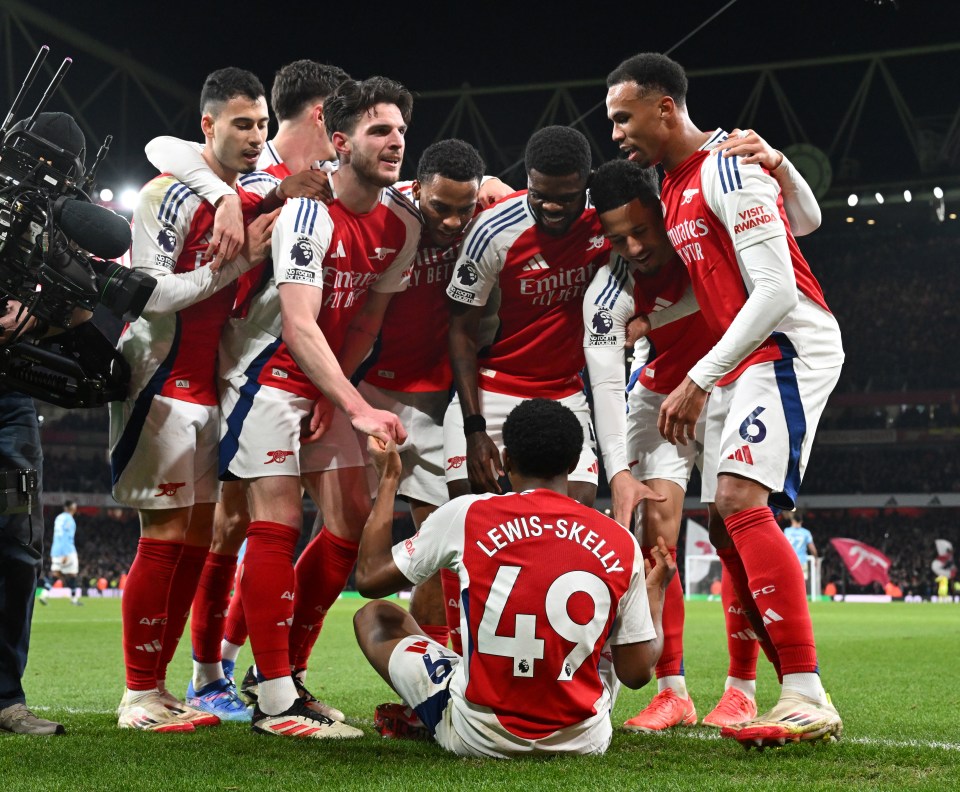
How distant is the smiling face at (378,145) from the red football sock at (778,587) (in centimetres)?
200

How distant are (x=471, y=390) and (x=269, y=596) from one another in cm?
123

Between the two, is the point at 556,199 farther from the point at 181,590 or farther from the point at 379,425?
the point at 181,590

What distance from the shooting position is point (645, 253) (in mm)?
4250

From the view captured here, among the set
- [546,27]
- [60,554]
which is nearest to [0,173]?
[546,27]

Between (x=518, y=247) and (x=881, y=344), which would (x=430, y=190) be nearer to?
(x=518, y=247)

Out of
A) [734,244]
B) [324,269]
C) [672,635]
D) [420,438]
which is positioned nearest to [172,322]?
[324,269]

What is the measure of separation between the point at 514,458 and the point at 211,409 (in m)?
1.76

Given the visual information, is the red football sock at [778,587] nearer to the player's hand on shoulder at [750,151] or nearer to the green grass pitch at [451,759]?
the green grass pitch at [451,759]

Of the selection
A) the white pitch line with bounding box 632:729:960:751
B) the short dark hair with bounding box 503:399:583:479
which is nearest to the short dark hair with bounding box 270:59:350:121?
the short dark hair with bounding box 503:399:583:479

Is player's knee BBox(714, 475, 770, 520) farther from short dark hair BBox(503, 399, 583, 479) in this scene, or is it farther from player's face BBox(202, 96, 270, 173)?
player's face BBox(202, 96, 270, 173)

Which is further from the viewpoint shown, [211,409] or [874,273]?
[874,273]

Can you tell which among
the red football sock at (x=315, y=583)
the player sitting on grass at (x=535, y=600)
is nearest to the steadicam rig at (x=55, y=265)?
the red football sock at (x=315, y=583)

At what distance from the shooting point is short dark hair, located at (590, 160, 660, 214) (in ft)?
13.8

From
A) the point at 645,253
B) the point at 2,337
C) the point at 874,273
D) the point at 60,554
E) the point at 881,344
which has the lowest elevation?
the point at 60,554
